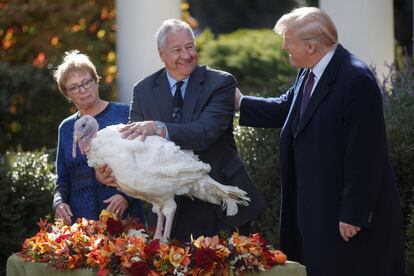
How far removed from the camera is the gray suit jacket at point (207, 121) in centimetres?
446

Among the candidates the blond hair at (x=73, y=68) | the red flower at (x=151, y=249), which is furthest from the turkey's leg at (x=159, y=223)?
the blond hair at (x=73, y=68)

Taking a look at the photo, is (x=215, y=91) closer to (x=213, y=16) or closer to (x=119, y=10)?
(x=119, y=10)

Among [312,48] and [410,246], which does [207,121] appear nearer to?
[312,48]

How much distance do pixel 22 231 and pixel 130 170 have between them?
2402 mm

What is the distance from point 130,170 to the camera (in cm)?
410

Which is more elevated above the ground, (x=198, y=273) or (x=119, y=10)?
(x=119, y=10)

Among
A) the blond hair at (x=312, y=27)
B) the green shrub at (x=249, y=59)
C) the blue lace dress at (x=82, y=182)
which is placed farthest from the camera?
the green shrub at (x=249, y=59)

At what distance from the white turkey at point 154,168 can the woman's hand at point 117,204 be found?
51 cm

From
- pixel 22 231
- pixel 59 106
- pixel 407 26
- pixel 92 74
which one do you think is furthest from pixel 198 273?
pixel 407 26

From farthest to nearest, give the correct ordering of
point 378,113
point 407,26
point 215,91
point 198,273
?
point 407,26
point 215,91
point 378,113
point 198,273

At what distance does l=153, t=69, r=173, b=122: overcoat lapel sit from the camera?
450 centimetres

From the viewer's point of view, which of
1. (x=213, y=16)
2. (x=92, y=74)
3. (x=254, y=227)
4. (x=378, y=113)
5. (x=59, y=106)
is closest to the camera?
(x=378, y=113)

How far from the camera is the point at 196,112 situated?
14.6 ft

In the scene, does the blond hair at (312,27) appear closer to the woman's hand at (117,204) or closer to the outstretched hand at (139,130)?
the outstretched hand at (139,130)
